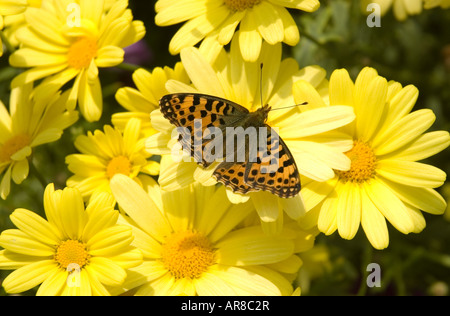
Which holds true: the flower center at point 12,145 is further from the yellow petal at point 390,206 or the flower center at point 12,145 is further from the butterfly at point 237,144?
the yellow petal at point 390,206

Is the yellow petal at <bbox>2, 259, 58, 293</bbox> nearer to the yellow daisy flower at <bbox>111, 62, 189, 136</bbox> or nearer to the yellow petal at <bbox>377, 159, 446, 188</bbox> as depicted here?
the yellow daisy flower at <bbox>111, 62, 189, 136</bbox>

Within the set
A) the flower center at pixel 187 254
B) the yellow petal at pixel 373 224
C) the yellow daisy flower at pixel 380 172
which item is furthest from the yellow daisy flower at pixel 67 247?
the yellow petal at pixel 373 224

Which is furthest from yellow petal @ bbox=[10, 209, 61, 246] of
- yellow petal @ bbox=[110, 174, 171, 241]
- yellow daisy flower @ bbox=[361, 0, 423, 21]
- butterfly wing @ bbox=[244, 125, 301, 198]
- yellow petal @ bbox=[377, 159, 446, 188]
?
yellow daisy flower @ bbox=[361, 0, 423, 21]

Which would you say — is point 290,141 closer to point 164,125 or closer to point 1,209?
point 164,125

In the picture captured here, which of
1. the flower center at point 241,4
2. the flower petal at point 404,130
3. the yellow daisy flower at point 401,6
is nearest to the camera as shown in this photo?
the flower petal at point 404,130

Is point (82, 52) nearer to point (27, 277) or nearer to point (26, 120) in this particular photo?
point (26, 120)
